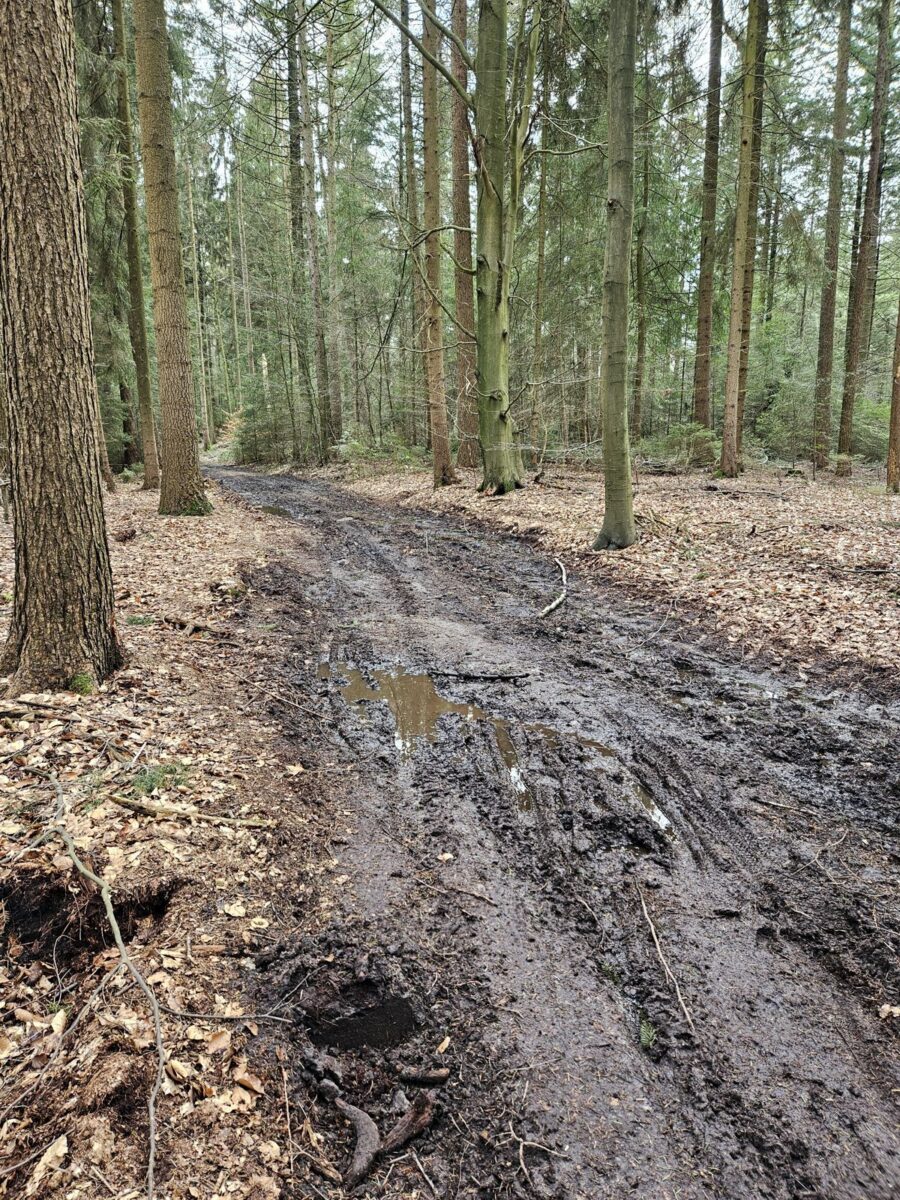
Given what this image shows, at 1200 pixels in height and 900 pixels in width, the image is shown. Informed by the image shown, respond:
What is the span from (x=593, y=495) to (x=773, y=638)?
7.25 meters

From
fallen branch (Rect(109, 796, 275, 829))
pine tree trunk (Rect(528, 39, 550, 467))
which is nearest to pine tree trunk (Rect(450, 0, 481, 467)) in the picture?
pine tree trunk (Rect(528, 39, 550, 467))

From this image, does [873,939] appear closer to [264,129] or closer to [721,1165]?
[721,1165]

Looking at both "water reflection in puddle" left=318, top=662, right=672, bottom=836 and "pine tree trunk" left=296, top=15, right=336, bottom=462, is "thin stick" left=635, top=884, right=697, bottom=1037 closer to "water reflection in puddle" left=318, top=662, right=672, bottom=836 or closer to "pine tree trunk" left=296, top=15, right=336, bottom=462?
"water reflection in puddle" left=318, top=662, right=672, bottom=836

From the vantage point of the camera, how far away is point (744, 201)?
11.4 metres

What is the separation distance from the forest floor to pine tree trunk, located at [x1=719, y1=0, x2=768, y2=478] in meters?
9.11

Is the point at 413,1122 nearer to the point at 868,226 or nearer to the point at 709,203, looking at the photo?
the point at 709,203

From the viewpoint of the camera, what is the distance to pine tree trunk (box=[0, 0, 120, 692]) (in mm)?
3346

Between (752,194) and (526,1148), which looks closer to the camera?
(526,1148)

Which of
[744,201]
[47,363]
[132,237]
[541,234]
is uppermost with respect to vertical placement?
[541,234]

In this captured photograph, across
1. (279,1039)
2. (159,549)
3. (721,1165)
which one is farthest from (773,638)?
(159,549)

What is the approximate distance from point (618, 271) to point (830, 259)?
12205 mm

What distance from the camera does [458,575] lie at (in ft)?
24.5

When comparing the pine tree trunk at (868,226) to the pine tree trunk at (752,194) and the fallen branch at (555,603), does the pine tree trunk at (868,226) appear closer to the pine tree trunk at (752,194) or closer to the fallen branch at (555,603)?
the pine tree trunk at (752,194)

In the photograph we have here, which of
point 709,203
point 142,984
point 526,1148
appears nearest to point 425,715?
point 142,984
